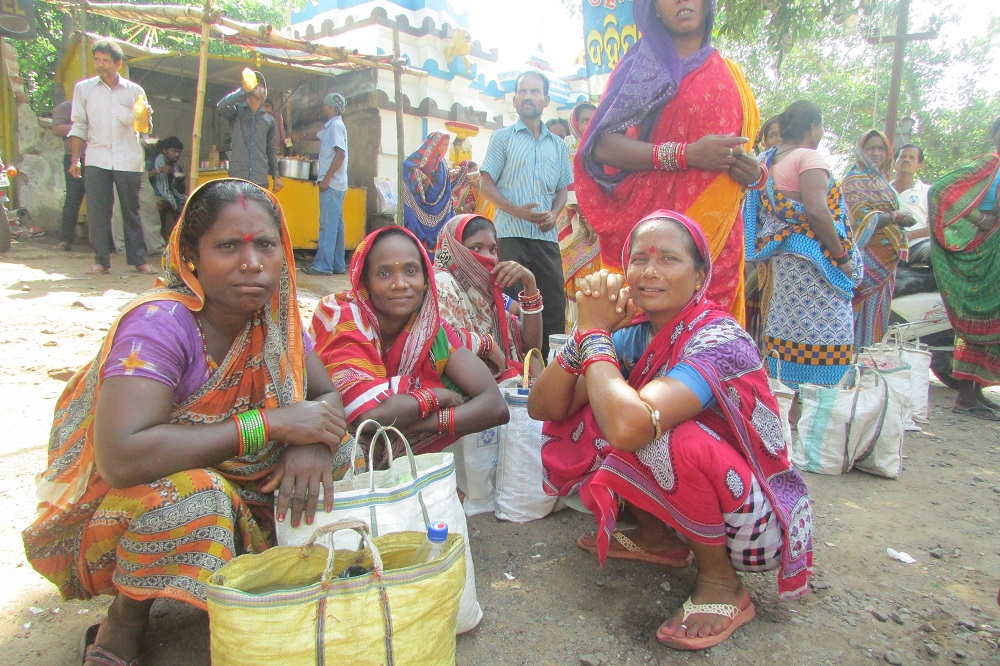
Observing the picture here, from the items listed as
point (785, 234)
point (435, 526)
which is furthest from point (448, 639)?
point (785, 234)

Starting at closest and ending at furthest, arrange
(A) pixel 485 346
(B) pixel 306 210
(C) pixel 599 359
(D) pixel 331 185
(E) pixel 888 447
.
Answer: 1. (C) pixel 599 359
2. (A) pixel 485 346
3. (E) pixel 888 447
4. (D) pixel 331 185
5. (B) pixel 306 210

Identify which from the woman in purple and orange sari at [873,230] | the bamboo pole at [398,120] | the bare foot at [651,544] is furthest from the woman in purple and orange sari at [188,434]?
the bamboo pole at [398,120]

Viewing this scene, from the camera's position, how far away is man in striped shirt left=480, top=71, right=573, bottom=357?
4.43 m

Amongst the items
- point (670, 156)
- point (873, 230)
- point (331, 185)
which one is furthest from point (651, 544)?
point (331, 185)

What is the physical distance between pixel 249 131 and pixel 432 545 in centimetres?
687

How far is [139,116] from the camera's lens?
626 centimetres

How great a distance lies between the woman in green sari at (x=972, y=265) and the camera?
4.69m

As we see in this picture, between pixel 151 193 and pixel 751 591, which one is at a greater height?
pixel 151 193

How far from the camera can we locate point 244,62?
8.83 m

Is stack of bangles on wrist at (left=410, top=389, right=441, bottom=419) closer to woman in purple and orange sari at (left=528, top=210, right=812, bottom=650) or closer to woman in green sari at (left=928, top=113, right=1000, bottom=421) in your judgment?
woman in purple and orange sari at (left=528, top=210, right=812, bottom=650)

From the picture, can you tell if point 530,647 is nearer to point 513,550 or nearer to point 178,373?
point 513,550

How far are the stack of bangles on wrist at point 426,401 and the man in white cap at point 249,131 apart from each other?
5654mm

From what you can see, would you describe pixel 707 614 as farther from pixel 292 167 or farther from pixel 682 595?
pixel 292 167

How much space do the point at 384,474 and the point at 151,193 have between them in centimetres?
800
